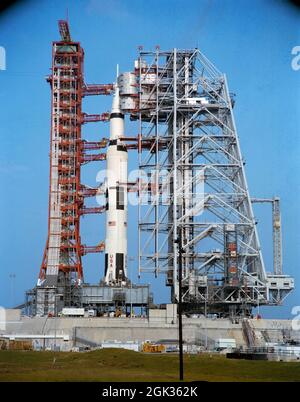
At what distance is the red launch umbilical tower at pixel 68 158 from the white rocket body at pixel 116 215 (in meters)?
3.40

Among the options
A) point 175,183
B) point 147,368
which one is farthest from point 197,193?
point 147,368

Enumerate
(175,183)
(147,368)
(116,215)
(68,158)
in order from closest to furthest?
(147,368)
(175,183)
(116,215)
(68,158)

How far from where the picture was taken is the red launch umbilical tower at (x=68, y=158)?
70312mm

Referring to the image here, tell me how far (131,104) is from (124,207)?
10865mm

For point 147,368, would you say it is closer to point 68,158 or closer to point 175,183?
point 175,183

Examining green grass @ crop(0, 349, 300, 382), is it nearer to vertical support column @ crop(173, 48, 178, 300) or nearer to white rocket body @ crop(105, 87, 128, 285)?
vertical support column @ crop(173, 48, 178, 300)

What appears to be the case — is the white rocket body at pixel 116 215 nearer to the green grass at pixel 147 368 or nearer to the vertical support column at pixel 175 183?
the vertical support column at pixel 175 183

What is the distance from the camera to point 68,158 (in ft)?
237

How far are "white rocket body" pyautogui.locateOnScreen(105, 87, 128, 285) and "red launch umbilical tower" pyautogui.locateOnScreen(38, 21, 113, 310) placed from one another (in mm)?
3395

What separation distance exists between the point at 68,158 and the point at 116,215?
9468 millimetres

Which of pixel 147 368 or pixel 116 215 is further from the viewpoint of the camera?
pixel 116 215

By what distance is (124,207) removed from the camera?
67188 millimetres
